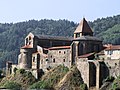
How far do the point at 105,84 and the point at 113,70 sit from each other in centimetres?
312

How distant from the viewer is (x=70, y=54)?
93438 mm

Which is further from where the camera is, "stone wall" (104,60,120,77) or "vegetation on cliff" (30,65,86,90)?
"vegetation on cliff" (30,65,86,90)

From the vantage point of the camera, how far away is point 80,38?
92188mm

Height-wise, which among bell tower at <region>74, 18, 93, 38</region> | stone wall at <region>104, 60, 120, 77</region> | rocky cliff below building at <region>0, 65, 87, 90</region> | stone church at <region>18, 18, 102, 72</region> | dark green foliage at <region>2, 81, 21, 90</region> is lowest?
dark green foliage at <region>2, 81, 21, 90</region>

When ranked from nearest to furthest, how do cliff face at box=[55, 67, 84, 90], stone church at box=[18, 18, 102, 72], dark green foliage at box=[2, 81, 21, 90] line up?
cliff face at box=[55, 67, 84, 90]
stone church at box=[18, 18, 102, 72]
dark green foliage at box=[2, 81, 21, 90]

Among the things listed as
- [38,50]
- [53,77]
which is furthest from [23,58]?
[53,77]

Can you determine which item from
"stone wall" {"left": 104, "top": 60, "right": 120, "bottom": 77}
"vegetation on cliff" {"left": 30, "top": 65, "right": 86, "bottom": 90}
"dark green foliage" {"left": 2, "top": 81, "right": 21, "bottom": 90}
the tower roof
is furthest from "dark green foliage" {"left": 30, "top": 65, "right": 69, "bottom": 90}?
"stone wall" {"left": 104, "top": 60, "right": 120, "bottom": 77}

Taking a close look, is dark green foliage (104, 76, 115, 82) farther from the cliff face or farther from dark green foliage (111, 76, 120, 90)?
the cliff face

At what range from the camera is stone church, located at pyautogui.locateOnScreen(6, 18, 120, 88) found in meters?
85.7

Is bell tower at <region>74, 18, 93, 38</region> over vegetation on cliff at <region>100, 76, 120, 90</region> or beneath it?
over

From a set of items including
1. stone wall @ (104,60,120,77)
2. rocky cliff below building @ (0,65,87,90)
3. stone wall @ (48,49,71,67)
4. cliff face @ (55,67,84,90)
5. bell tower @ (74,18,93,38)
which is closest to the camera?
stone wall @ (104,60,120,77)

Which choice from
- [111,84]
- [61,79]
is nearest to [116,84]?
[111,84]

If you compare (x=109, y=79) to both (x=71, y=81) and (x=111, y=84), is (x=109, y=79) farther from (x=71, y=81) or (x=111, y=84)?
(x=71, y=81)


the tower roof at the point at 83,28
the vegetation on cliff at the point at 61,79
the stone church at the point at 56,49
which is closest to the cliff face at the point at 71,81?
the vegetation on cliff at the point at 61,79
